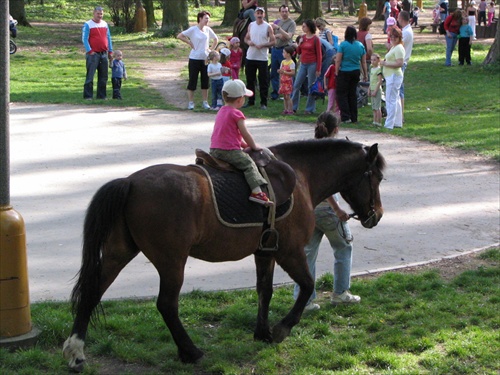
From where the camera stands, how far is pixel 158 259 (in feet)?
19.2

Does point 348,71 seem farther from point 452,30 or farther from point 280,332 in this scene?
point 452,30

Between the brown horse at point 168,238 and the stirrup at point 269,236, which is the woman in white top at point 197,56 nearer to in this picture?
the brown horse at point 168,238

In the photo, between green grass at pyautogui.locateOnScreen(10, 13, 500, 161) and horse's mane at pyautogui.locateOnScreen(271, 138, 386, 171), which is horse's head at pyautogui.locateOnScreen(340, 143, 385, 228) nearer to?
horse's mane at pyautogui.locateOnScreen(271, 138, 386, 171)

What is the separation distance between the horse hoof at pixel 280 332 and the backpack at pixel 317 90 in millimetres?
12207

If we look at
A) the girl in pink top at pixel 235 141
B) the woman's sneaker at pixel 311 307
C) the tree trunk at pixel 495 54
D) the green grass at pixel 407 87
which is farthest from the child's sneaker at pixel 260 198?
the tree trunk at pixel 495 54

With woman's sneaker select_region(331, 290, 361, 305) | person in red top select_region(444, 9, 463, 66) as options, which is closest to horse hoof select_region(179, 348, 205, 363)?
woman's sneaker select_region(331, 290, 361, 305)

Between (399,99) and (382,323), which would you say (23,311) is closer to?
(382,323)

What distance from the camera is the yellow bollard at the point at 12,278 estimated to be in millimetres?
6121

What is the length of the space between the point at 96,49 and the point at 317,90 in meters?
5.30

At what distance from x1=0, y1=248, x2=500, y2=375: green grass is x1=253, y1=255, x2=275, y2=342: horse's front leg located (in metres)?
0.10

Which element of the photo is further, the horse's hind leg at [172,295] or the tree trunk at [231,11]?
the tree trunk at [231,11]

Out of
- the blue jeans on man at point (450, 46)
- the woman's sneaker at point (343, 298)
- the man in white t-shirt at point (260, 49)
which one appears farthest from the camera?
the blue jeans on man at point (450, 46)

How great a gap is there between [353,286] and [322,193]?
1.61 metres

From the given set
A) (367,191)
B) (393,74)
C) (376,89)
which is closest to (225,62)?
(376,89)
